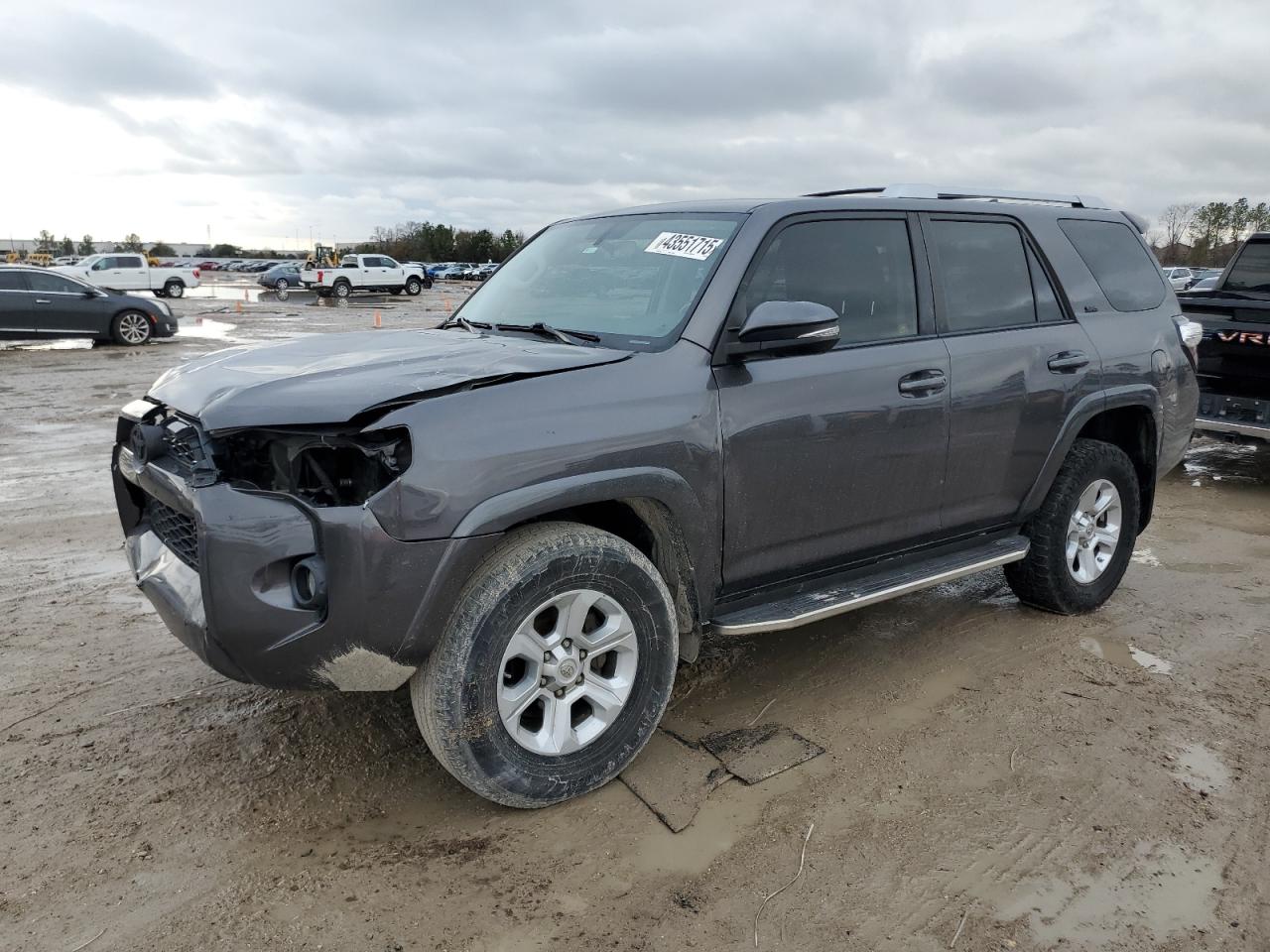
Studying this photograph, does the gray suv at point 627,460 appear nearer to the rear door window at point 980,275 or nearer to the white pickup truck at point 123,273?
the rear door window at point 980,275

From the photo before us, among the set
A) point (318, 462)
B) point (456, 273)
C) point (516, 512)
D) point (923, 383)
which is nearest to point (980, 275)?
point (923, 383)

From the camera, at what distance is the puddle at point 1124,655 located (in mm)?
4274

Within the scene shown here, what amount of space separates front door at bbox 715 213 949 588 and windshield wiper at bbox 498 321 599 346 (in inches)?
21.9

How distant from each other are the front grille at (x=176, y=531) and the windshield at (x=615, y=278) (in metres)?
1.49

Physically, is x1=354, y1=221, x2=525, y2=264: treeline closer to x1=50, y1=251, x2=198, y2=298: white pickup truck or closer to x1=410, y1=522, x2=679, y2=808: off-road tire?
x1=50, y1=251, x2=198, y2=298: white pickup truck

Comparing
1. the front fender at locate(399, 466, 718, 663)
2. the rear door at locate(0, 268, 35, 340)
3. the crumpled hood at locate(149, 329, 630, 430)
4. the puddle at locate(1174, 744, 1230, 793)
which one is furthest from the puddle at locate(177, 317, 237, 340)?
the puddle at locate(1174, 744, 1230, 793)

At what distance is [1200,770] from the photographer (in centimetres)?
338

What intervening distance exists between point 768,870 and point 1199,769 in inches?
68.4

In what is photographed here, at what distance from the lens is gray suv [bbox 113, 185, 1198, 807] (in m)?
2.64

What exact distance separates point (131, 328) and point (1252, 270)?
17.9 m

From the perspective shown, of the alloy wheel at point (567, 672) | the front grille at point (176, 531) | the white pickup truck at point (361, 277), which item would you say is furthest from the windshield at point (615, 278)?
the white pickup truck at point (361, 277)

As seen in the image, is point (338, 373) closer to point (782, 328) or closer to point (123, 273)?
point (782, 328)

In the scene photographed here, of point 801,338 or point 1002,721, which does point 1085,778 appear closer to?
point 1002,721

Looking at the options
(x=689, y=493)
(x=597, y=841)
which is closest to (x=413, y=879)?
(x=597, y=841)
